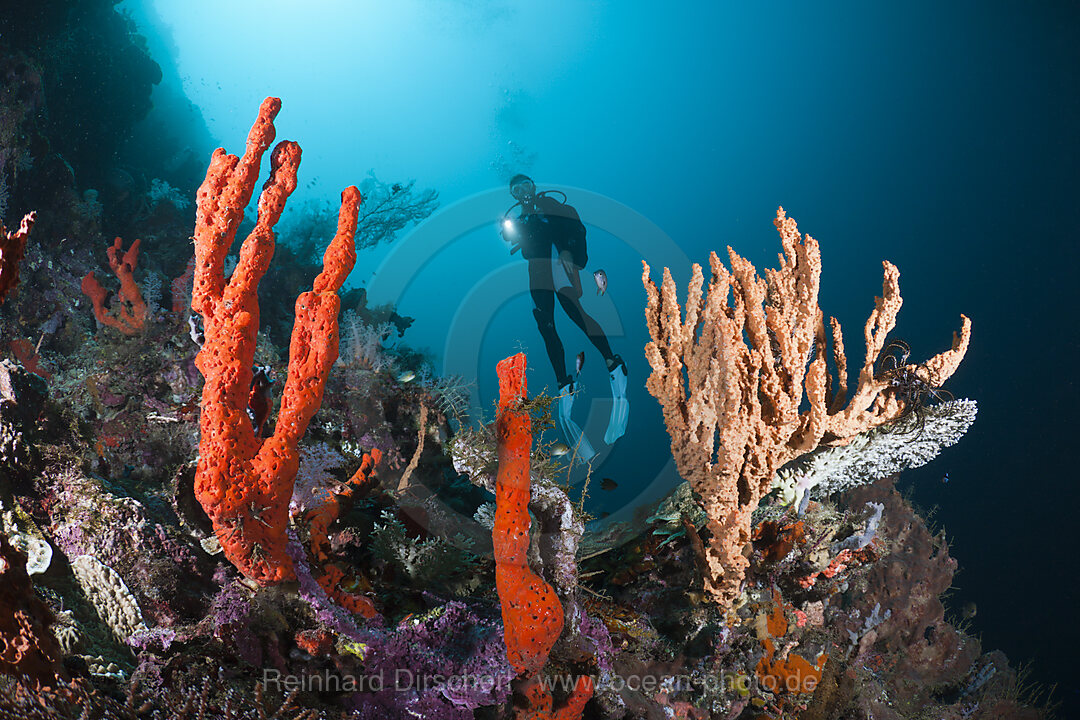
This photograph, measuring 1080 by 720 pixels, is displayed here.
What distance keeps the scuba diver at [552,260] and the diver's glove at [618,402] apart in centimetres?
2

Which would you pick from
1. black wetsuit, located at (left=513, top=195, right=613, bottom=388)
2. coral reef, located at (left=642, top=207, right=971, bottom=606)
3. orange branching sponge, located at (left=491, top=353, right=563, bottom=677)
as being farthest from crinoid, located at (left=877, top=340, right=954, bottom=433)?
black wetsuit, located at (left=513, top=195, right=613, bottom=388)

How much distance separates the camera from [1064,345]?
2119cm

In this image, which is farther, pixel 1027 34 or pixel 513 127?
pixel 513 127

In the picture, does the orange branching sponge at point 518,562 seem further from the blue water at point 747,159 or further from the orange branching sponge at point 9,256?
the blue water at point 747,159

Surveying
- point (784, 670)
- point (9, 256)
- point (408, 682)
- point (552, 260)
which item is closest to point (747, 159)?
point (552, 260)

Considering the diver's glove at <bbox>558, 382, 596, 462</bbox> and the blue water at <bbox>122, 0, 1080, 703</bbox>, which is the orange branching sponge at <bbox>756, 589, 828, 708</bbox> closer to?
the diver's glove at <bbox>558, 382, 596, 462</bbox>

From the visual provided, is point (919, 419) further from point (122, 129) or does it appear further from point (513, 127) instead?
point (513, 127)

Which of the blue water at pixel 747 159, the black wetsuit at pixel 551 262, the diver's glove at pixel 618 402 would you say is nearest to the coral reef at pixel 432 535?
the diver's glove at pixel 618 402

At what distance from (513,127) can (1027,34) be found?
5856cm

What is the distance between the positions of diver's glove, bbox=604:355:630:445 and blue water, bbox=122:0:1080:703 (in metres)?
1.14

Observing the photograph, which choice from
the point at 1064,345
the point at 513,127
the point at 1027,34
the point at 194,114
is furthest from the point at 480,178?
the point at 1064,345

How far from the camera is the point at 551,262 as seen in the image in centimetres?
880

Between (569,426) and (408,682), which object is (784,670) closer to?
(408,682)

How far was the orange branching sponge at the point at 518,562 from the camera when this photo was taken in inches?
82.5
